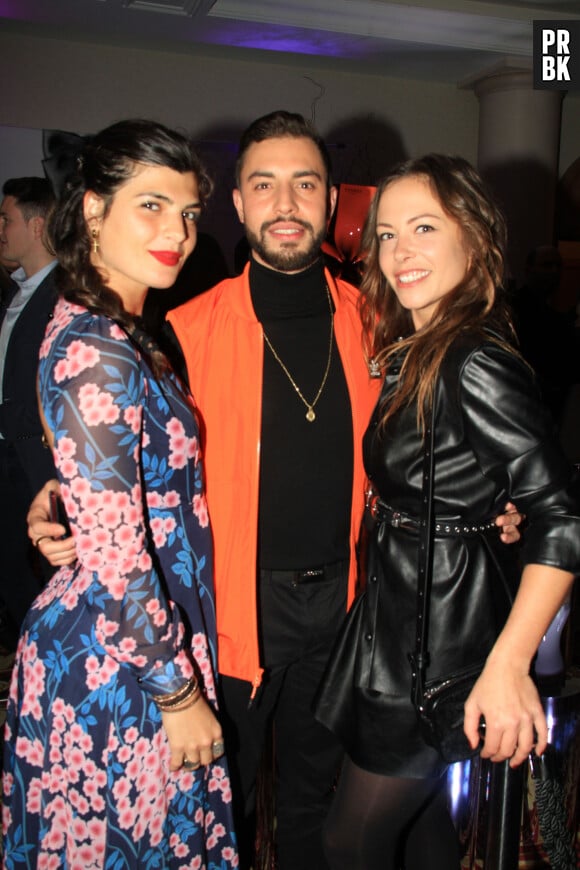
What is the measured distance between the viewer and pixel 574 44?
19.9 feet

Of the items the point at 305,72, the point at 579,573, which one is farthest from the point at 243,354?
the point at 305,72

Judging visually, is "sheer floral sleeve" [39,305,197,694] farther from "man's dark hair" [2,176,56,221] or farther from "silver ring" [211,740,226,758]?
"man's dark hair" [2,176,56,221]

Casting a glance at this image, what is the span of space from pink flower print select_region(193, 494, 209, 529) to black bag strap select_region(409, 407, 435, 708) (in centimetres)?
44

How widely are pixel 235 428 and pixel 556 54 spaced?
5573mm

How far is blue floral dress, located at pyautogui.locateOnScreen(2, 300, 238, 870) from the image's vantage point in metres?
1.20

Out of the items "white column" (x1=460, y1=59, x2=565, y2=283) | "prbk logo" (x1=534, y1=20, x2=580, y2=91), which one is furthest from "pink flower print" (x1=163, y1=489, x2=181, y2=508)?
"white column" (x1=460, y1=59, x2=565, y2=283)

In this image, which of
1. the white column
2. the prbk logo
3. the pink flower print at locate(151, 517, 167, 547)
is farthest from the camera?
the white column

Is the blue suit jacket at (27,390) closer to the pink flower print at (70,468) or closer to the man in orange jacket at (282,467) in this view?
the man in orange jacket at (282,467)

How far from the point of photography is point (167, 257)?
1423 millimetres

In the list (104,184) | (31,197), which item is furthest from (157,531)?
(31,197)

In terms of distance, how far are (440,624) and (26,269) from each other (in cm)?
290

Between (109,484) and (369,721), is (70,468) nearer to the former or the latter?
(109,484)

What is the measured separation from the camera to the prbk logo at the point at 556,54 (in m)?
5.41

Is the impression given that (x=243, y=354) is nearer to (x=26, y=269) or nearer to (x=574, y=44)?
(x=26, y=269)
